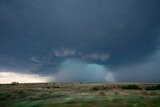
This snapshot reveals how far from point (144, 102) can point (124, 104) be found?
2.84m

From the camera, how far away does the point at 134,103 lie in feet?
70.1

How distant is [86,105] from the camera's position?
2034 cm

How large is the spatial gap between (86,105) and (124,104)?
4124mm

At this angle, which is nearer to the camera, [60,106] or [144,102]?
[60,106]

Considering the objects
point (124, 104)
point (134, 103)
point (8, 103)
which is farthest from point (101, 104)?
point (8, 103)

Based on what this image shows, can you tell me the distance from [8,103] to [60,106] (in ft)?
20.5

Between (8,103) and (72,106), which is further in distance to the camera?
(8,103)

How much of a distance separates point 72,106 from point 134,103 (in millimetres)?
6962

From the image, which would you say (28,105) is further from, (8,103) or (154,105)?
(154,105)

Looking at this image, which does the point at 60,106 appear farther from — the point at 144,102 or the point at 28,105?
the point at 144,102

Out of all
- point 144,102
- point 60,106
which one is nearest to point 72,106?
point 60,106

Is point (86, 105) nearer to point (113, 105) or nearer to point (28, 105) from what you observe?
point (113, 105)

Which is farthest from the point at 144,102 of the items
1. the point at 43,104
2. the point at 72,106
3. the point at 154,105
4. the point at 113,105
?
the point at 43,104

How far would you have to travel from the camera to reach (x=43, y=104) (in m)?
20.8
